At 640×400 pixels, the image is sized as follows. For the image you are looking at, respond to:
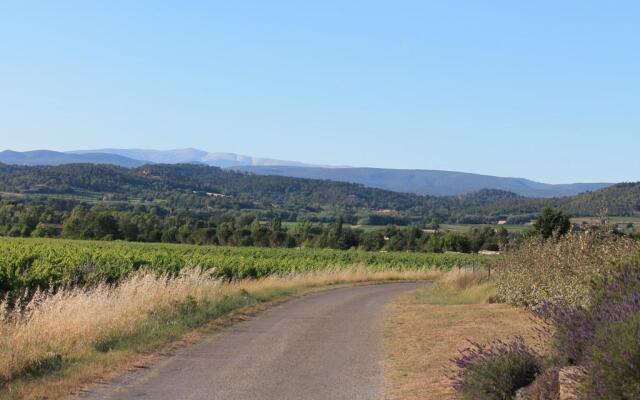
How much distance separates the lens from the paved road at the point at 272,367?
33.7ft

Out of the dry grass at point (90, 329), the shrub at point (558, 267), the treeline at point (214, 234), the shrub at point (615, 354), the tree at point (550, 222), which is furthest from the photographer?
the treeline at point (214, 234)

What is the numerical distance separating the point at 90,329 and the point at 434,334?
22.1ft

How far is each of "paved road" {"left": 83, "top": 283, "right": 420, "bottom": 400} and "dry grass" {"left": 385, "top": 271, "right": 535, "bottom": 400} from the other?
347 mm

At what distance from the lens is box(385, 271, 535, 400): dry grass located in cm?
1102

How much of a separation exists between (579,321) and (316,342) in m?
7.92

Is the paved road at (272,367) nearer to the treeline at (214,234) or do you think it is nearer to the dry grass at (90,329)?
the dry grass at (90,329)

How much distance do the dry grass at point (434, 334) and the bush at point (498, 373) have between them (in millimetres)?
1084

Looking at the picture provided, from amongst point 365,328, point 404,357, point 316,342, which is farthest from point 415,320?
point 404,357

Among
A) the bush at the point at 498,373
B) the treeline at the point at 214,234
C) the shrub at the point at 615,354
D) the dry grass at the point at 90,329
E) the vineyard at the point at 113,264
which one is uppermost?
the shrub at the point at 615,354

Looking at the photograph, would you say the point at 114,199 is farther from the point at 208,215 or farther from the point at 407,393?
the point at 407,393

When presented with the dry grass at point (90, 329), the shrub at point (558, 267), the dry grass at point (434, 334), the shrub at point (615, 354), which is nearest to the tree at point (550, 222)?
the dry grass at point (434, 334)

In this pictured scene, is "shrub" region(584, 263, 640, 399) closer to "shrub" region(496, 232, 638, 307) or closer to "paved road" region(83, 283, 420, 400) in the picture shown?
"paved road" region(83, 283, 420, 400)

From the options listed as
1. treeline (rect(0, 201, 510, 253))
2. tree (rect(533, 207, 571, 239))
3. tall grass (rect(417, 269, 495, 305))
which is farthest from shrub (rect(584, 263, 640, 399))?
treeline (rect(0, 201, 510, 253))

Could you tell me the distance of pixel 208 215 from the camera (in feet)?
471
